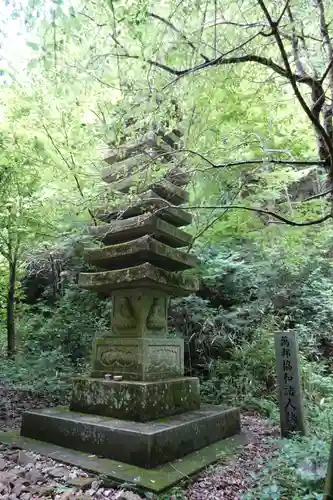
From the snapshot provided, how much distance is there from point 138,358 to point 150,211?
196cm

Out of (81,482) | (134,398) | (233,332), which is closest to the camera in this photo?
(81,482)

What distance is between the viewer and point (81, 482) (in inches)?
128

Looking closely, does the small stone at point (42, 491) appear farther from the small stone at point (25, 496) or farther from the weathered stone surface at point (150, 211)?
the weathered stone surface at point (150, 211)

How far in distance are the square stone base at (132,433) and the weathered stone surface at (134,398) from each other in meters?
0.12

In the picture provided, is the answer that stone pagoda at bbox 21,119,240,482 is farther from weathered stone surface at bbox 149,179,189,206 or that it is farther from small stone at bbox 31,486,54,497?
small stone at bbox 31,486,54,497

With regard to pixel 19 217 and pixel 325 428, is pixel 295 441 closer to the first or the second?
pixel 325 428

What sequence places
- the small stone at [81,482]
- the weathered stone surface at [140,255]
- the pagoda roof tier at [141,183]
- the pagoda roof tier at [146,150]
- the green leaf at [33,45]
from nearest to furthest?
the green leaf at [33,45]
the small stone at [81,482]
the pagoda roof tier at [141,183]
the weathered stone surface at [140,255]
the pagoda roof tier at [146,150]

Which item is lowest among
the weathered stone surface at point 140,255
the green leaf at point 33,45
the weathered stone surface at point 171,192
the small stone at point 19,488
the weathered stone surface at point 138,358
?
the small stone at point 19,488

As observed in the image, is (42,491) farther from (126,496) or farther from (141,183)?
(141,183)

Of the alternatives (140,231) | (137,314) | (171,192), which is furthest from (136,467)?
(171,192)

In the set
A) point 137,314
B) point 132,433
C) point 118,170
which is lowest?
point 132,433

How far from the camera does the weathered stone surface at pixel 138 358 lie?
184 inches

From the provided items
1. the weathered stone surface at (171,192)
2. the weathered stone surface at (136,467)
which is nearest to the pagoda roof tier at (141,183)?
the weathered stone surface at (171,192)

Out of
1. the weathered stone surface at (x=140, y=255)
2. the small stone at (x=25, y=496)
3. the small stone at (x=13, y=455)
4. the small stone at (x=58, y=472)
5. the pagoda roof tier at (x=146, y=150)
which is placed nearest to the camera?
the small stone at (x=25, y=496)
